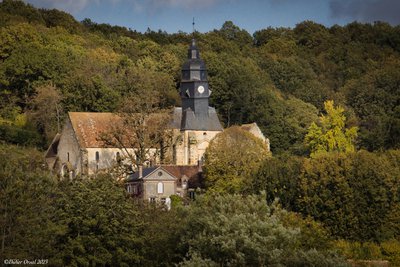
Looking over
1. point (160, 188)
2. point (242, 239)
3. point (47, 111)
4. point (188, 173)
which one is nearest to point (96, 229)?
point (242, 239)

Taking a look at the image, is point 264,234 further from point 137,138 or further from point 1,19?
point 1,19

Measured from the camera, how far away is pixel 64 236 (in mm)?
49219

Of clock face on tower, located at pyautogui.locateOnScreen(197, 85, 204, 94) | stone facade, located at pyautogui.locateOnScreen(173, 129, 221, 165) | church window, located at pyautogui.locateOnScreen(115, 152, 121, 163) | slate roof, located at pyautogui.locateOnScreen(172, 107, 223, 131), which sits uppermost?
clock face on tower, located at pyautogui.locateOnScreen(197, 85, 204, 94)

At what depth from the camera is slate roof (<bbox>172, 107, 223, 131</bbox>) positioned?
85.9 metres

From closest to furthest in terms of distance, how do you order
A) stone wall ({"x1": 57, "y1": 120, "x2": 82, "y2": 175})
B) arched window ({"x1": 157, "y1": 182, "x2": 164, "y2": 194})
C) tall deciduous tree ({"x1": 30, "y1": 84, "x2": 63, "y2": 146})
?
1. arched window ({"x1": 157, "y1": 182, "x2": 164, "y2": 194})
2. stone wall ({"x1": 57, "y1": 120, "x2": 82, "y2": 175})
3. tall deciduous tree ({"x1": 30, "y1": 84, "x2": 63, "y2": 146})

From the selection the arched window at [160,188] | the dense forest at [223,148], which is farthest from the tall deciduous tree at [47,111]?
the arched window at [160,188]

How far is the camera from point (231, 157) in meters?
77.1

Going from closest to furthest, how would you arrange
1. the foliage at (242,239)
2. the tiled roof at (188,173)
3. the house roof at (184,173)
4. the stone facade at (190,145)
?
1. the foliage at (242,239)
2. the house roof at (184,173)
3. the tiled roof at (188,173)
4. the stone facade at (190,145)

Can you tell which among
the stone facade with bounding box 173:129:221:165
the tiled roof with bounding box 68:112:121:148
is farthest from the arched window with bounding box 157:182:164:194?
the stone facade with bounding box 173:129:221:165

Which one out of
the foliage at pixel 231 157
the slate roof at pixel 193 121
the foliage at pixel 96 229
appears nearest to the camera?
the foliage at pixel 96 229

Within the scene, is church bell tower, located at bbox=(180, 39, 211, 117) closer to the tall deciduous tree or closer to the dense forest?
the dense forest

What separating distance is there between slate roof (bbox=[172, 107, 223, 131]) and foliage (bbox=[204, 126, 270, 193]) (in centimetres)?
580

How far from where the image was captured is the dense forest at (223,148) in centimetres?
4766

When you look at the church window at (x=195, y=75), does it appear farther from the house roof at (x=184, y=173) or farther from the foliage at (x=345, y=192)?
the foliage at (x=345, y=192)
